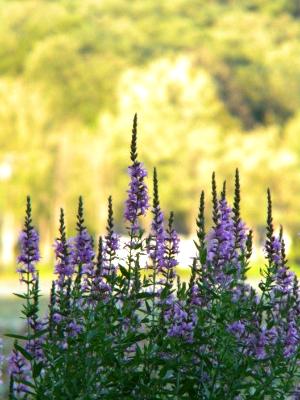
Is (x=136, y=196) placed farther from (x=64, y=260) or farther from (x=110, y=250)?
(x=64, y=260)

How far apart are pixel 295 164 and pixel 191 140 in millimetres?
5216

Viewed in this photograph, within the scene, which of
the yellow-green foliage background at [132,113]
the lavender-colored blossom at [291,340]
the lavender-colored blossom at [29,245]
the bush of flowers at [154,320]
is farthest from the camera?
the yellow-green foliage background at [132,113]

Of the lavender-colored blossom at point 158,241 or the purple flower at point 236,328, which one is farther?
the lavender-colored blossom at point 158,241

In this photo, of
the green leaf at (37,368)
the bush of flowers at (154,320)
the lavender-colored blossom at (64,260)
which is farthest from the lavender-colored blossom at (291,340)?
the green leaf at (37,368)

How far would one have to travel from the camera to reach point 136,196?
18.3 feet

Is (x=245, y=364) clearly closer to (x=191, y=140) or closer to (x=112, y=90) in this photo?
(x=191, y=140)

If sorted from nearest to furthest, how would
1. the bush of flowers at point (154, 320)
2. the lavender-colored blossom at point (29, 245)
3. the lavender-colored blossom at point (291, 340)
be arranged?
the bush of flowers at point (154, 320) → the lavender-colored blossom at point (29, 245) → the lavender-colored blossom at point (291, 340)

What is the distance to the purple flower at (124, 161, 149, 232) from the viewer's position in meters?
5.54

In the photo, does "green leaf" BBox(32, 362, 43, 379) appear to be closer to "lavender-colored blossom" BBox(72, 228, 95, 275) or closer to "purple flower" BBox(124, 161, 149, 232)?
"lavender-colored blossom" BBox(72, 228, 95, 275)

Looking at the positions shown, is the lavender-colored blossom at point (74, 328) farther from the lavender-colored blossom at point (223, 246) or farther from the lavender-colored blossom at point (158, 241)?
the lavender-colored blossom at point (223, 246)

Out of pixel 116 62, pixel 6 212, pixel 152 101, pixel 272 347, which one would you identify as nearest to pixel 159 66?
pixel 152 101

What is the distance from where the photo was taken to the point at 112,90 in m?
61.4

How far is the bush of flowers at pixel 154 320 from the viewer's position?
528 centimetres

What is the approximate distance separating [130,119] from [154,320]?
168ft
